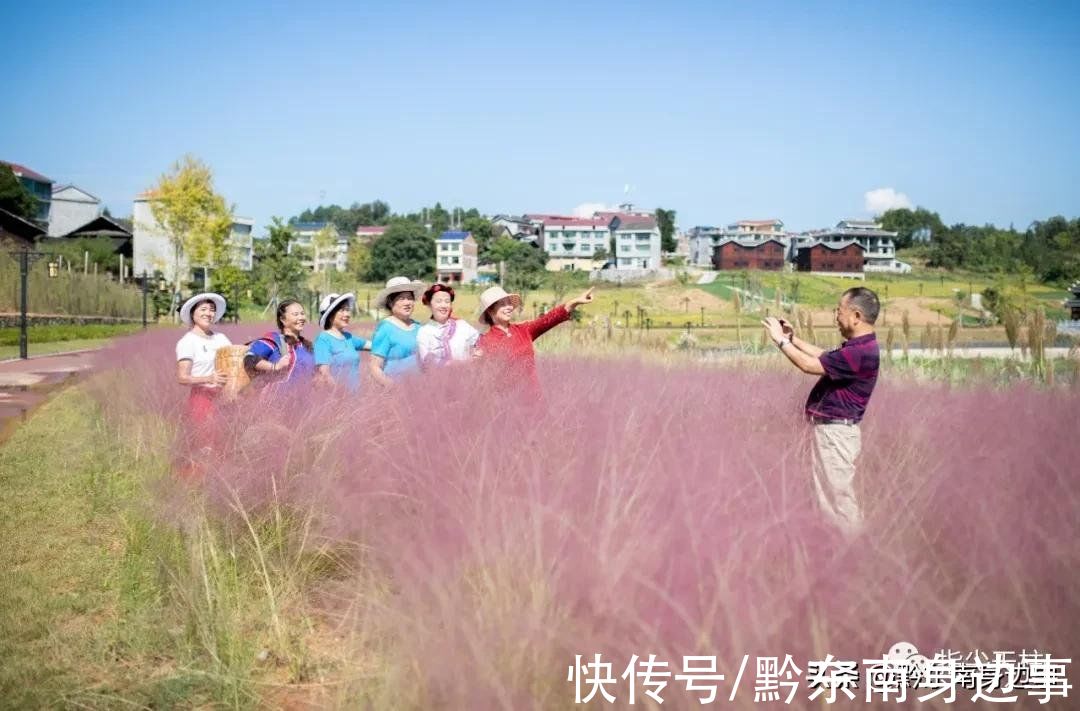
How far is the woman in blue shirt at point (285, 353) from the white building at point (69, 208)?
277 feet

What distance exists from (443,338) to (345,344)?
28.1 inches

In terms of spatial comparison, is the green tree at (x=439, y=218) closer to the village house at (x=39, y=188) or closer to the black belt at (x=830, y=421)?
the village house at (x=39, y=188)

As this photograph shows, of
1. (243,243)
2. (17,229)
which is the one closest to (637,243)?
(243,243)

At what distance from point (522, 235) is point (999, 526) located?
124 m

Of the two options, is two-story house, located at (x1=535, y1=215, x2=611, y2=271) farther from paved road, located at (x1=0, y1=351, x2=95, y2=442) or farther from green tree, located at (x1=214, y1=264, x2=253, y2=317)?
paved road, located at (x1=0, y1=351, x2=95, y2=442)

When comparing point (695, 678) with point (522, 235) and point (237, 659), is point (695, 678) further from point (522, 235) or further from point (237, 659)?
point (522, 235)

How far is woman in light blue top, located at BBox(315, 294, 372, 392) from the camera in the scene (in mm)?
6324

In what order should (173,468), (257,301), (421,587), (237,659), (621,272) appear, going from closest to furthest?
(421,587) → (237,659) → (173,468) → (257,301) → (621,272)

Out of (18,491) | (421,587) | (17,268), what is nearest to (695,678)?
(421,587)

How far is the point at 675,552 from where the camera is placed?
7.32 ft

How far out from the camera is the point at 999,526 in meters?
2.39

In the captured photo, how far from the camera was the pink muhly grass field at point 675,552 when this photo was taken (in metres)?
2.10

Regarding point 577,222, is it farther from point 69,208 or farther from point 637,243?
point 69,208

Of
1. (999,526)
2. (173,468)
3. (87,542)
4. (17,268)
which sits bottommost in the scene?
(87,542)
